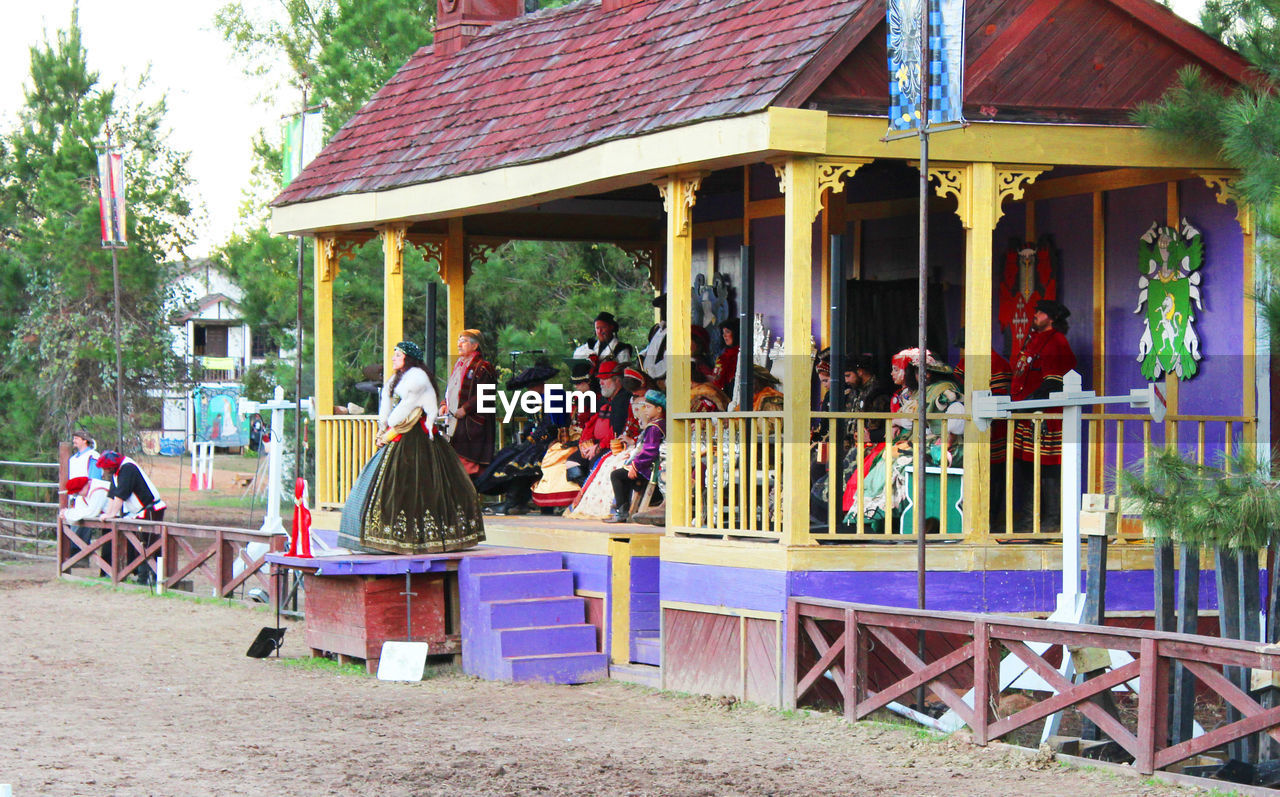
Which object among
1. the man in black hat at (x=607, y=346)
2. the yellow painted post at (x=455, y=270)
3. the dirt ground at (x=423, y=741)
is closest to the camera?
the dirt ground at (x=423, y=741)

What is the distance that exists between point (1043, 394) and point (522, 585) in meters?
3.88

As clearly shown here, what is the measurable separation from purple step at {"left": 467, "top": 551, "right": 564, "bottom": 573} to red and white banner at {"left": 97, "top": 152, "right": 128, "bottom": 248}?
42.1 ft

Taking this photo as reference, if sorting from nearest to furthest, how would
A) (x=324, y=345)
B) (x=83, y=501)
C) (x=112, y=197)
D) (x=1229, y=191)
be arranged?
1. (x=1229, y=191)
2. (x=324, y=345)
3. (x=83, y=501)
4. (x=112, y=197)

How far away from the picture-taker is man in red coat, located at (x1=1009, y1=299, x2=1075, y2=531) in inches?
472

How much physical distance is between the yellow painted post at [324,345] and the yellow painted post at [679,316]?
506 cm

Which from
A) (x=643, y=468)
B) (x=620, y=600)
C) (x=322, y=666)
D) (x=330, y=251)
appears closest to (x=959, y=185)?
(x=643, y=468)

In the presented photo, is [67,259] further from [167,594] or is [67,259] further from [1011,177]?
[1011,177]

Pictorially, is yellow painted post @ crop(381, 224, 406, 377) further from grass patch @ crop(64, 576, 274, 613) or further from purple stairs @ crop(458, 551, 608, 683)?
grass patch @ crop(64, 576, 274, 613)

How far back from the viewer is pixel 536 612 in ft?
40.4

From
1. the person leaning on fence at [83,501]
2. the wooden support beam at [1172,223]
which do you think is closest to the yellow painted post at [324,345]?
the person leaning on fence at [83,501]

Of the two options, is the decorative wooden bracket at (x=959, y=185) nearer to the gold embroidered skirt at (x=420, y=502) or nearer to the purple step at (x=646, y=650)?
the purple step at (x=646, y=650)

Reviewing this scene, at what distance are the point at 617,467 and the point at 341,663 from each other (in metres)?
2.56

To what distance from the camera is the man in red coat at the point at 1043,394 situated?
12.0 meters

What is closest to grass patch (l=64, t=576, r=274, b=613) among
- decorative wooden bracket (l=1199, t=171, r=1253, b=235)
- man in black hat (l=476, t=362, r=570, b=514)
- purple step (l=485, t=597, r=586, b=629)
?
man in black hat (l=476, t=362, r=570, b=514)
